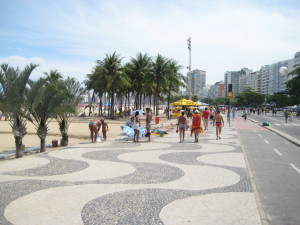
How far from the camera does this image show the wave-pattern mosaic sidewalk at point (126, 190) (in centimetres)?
438

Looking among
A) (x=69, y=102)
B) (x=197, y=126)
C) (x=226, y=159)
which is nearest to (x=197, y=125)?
(x=197, y=126)

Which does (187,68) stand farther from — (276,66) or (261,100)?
(276,66)

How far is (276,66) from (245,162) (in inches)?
6854

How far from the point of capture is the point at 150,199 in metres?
5.20

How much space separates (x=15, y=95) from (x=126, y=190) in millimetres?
5779

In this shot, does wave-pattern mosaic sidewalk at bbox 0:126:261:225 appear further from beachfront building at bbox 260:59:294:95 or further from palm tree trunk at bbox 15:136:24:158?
beachfront building at bbox 260:59:294:95

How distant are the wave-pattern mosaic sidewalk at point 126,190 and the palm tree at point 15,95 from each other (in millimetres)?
1210

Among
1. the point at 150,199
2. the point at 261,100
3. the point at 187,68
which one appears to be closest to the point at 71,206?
the point at 150,199

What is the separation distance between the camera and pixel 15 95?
9422 millimetres

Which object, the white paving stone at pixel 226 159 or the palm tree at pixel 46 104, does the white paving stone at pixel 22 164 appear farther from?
the white paving stone at pixel 226 159

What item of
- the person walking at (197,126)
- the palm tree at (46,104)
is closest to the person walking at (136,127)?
the person walking at (197,126)

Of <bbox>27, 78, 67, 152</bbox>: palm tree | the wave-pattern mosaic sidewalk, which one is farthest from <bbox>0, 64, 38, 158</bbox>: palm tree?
the wave-pattern mosaic sidewalk

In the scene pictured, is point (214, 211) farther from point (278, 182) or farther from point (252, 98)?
point (252, 98)

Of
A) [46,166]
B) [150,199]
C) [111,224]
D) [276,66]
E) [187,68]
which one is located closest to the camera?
[111,224]
